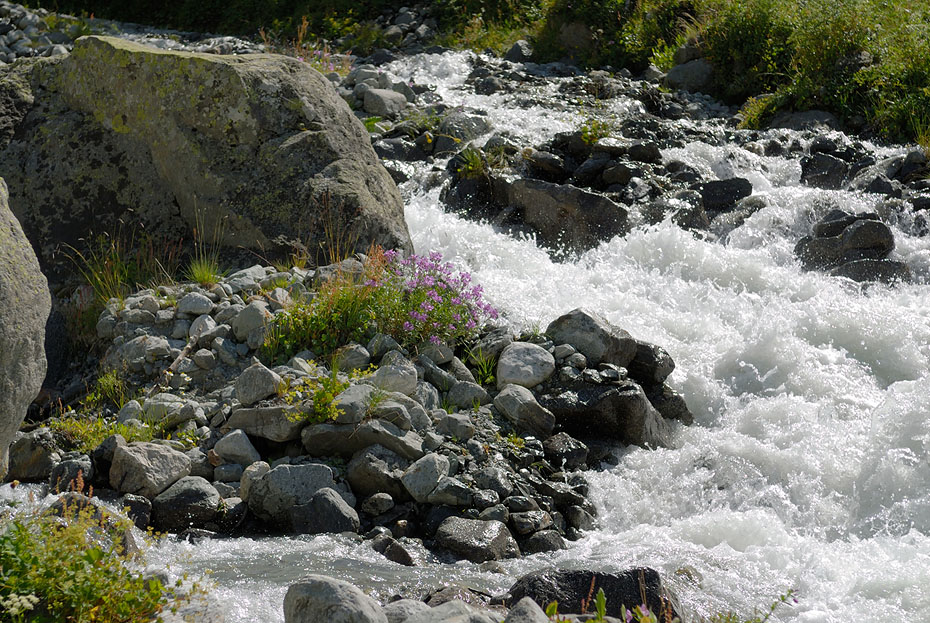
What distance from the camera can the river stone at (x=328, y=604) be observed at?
3682mm

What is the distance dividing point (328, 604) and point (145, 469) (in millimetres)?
2440

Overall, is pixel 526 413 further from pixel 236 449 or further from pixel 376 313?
pixel 236 449

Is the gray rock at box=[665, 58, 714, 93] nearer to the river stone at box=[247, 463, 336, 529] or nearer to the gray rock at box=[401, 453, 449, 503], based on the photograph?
the gray rock at box=[401, 453, 449, 503]

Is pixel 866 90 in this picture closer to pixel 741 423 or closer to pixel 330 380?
pixel 741 423

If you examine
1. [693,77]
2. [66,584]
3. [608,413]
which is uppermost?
[693,77]

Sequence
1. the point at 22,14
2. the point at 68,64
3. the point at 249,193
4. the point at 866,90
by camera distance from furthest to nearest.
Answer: the point at 22,14
the point at 866,90
the point at 68,64
the point at 249,193

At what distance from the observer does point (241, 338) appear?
7.23m

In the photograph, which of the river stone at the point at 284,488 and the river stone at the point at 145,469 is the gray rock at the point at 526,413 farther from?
the river stone at the point at 145,469

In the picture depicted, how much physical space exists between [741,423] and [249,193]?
4915mm

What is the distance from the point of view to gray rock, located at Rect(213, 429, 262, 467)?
6.03 m

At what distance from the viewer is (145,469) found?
567cm

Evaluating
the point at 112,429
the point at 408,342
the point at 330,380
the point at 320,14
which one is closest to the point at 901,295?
the point at 408,342

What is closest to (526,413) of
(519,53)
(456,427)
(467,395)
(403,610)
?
(467,395)

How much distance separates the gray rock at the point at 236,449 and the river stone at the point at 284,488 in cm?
32
